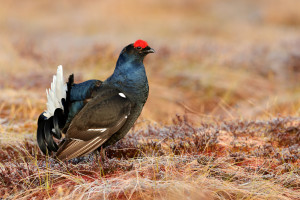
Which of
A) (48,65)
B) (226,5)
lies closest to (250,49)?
(48,65)

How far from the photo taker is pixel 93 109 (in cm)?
403

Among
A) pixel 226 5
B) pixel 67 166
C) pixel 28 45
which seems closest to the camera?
pixel 67 166

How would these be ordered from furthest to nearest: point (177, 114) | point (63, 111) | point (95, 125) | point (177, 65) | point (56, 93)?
point (177, 65) → point (177, 114) → point (63, 111) → point (56, 93) → point (95, 125)

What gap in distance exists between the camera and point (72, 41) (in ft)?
45.4

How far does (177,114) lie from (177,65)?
5258mm

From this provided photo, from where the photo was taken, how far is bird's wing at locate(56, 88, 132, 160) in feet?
13.1

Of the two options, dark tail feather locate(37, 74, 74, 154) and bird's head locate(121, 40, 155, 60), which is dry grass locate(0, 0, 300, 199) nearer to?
dark tail feather locate(37, 74, 74, 154)

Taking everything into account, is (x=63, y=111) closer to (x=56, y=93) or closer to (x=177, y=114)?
(x=56, y=93)

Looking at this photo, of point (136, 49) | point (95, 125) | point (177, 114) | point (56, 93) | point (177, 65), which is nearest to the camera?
point (95, 125)

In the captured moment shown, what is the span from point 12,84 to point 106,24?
12.0 m

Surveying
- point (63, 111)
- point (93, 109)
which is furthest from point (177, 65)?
point (93, 109)

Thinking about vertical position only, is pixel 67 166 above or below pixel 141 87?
below

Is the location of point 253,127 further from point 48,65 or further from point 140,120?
point 48,65

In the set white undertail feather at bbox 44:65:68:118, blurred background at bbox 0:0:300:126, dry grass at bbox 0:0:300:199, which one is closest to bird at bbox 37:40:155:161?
white undertail feather at bbox 44:65:68:118
